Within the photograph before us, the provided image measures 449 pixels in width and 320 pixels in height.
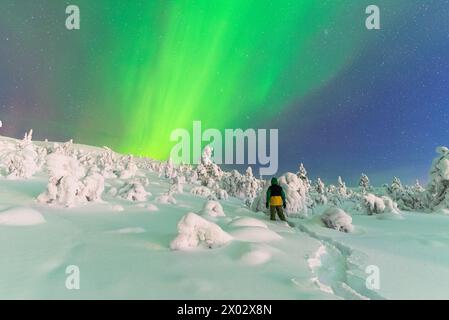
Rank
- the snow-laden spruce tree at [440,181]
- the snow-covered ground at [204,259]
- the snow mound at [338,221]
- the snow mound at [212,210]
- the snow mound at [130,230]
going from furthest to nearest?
the snow-laden spruce tree at [440,181], the snow mound at [212,210], the snow mound at [338,221], the snow mound at [130,230], the snow-covered ground at [204,259]

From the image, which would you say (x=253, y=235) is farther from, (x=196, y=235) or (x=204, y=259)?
(x=204, y=259)

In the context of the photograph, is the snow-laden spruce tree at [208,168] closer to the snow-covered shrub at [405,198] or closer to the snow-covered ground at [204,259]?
the snow-covered shrub at [405,198]

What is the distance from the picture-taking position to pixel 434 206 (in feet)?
93.6

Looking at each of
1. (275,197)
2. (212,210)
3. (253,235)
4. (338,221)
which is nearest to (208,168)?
(275,197)

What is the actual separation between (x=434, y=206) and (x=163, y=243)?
96.5 ft

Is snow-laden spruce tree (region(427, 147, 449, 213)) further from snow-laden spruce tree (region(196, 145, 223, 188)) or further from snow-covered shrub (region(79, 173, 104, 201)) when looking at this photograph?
snow-laden spruce tree (region(196, 145, 223, 188))

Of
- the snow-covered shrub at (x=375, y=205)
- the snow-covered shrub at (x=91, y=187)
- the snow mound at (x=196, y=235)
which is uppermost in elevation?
the snow-covered shrub at (x=91, y=187)

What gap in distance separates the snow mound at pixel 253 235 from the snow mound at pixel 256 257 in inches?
58.1

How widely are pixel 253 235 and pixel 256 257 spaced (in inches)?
86.8

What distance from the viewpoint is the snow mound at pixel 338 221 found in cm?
1203

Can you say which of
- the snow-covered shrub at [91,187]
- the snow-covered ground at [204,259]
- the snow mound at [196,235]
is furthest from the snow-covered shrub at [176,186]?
the snow mound at [196,235]

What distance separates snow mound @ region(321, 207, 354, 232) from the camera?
1203cm

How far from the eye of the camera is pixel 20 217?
970 cm
